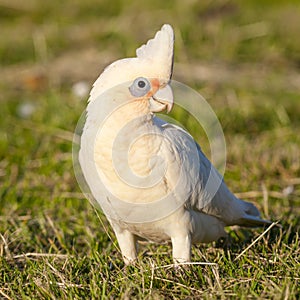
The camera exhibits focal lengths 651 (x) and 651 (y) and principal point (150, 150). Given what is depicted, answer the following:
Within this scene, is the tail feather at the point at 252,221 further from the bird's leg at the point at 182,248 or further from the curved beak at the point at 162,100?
the curved beak at the point at 162,100

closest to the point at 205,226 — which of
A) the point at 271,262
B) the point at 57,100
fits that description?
the point at 271,262

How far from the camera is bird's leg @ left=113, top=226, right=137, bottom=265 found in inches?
144

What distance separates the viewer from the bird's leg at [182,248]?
3.44m

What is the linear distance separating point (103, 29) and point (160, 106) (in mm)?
6868

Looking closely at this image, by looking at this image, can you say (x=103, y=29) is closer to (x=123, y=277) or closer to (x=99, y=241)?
(x=99, y=241)

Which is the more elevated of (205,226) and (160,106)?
(160,106)

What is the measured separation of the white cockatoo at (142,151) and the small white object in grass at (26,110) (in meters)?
3.42

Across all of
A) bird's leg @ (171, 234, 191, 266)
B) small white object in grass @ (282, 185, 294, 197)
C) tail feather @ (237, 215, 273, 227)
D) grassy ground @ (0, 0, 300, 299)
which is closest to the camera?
grassy ground @ (0, 0, 300, 299)

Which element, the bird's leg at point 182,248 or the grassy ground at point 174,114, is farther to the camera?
the bird's leg at point 182,248

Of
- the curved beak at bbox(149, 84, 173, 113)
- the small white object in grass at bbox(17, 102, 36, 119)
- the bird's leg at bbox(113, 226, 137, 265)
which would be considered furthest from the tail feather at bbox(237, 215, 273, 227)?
the small white object in grass at bbox(17, 102, 36, 119)

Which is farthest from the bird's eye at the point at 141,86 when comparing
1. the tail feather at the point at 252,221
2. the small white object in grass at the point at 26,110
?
the small white object in grass at the point at 26,110

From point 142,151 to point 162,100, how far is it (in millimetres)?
273

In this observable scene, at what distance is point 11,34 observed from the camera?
10.3 meters

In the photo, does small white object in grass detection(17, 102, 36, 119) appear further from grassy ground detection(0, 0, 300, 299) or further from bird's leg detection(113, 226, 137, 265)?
bird's leg detection(113, 226, 137, 265)
